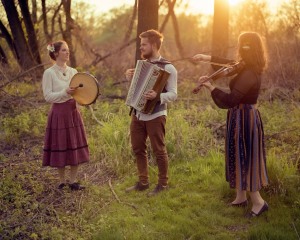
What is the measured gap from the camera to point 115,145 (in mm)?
6668

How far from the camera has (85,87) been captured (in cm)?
505

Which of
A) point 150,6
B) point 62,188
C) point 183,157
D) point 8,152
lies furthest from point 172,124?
point 8,152

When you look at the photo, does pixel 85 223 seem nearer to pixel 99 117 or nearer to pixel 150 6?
pixel 150 6

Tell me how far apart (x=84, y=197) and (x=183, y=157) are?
185cm

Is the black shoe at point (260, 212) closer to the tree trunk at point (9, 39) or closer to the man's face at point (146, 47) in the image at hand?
the man's face at point (146, 47)

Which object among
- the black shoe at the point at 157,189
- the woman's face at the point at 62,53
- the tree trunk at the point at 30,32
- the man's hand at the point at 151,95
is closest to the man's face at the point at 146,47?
the man's hand at the point at 151,95

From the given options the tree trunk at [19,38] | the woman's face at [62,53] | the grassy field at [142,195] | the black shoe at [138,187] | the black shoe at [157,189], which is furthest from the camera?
the tree trunk at [19,38]

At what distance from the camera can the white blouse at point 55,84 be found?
16.6 ft

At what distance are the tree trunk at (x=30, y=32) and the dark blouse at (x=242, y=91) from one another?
31.8 feet

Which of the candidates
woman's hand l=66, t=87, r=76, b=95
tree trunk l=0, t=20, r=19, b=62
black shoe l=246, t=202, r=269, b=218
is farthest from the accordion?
tree trunk l=0, t=20, r=19, b=62

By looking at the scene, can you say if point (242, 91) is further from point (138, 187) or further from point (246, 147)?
point (138, 187)

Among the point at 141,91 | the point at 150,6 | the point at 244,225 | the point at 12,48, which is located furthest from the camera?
the point at 12,48

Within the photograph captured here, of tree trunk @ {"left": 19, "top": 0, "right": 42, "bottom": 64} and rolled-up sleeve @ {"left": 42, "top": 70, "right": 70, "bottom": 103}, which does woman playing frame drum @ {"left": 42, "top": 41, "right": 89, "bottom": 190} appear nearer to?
rolled-up sleeve @ {"left": 42, "top": 70, "right": 70, "bottom": 103}

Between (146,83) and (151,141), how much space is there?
2.49 feet
